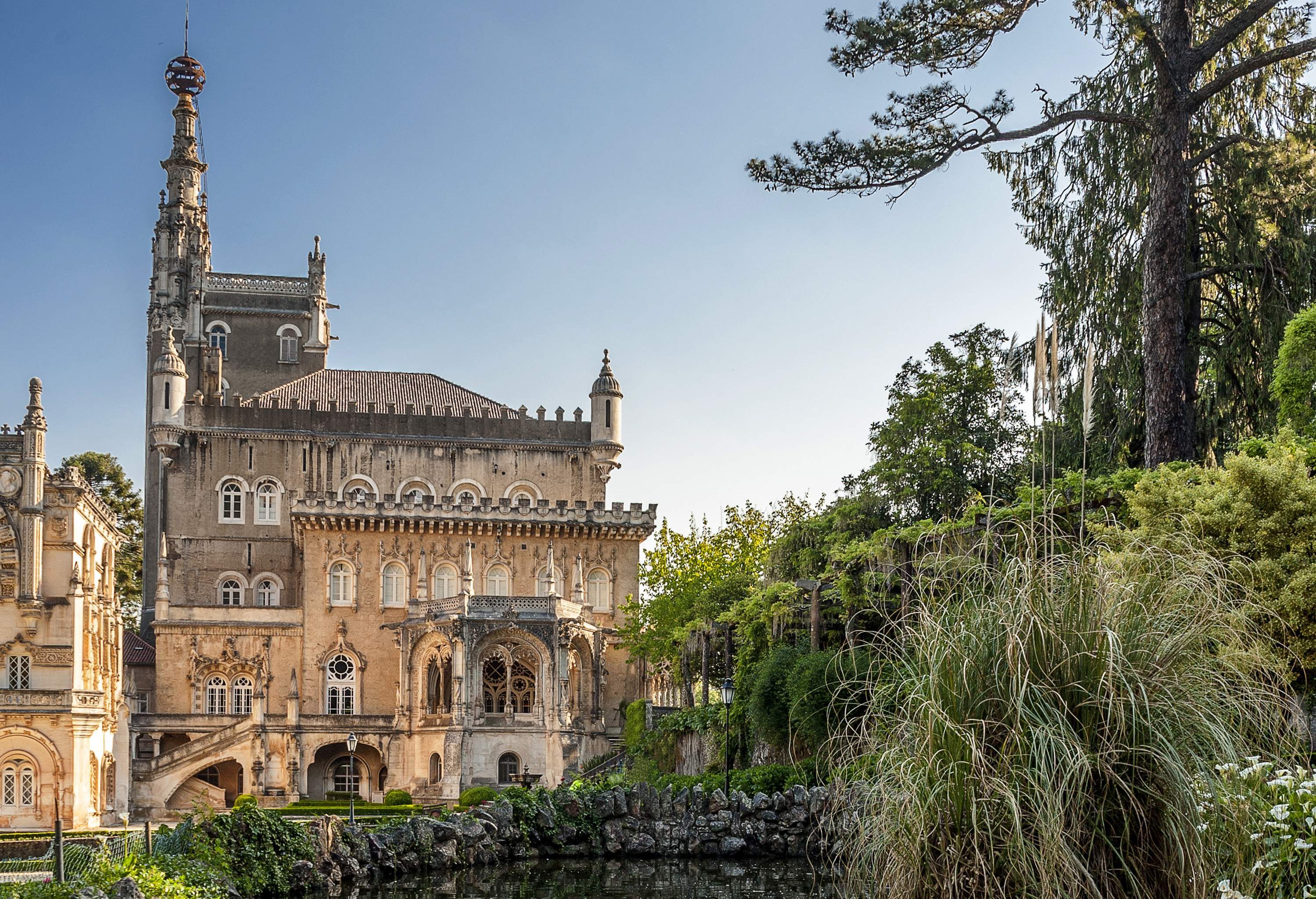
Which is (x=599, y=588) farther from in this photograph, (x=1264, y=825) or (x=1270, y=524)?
(x=1264, y=825)

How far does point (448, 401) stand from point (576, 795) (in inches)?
1338

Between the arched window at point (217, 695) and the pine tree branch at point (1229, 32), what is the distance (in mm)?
35243

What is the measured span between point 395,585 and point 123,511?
705 inches

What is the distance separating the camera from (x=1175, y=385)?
18.3 metres

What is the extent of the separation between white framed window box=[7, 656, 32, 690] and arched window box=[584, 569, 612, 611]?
18549 millimetres

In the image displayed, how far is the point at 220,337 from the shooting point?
2141 inches

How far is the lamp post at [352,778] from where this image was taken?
81.5 ft

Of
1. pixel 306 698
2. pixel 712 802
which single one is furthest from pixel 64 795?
pixel 712 802

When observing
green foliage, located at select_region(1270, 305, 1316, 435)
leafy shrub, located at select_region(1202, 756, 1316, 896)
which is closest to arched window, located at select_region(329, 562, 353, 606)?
green foliage, located at select_region(1270, 305, 1316, 435)

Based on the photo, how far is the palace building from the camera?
1578 inches

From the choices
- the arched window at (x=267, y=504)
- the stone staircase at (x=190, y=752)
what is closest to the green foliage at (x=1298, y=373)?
the stone staircase at (x=190, y=752)

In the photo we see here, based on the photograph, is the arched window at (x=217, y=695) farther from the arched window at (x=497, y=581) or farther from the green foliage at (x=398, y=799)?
the green foliage at (x=398, y=799)

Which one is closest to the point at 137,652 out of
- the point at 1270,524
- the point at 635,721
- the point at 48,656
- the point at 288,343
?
the point at 48,656

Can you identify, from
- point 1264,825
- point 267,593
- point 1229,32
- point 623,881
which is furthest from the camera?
point 267,593
